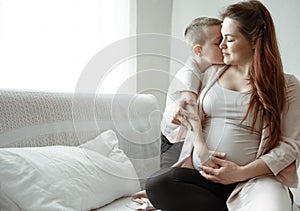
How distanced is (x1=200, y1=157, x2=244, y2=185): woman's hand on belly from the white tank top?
0.14 feet

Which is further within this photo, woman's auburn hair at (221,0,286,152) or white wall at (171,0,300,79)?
white wall at (171,0,300,79)

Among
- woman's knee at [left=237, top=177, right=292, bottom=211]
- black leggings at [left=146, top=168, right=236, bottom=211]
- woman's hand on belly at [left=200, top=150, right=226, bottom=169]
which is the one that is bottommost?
black leggings at [left=146, top=168, right=236, bottom=211]

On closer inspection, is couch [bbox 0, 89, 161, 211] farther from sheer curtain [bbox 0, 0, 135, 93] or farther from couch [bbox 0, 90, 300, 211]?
sheer curtain [bbox 0, 0, 135, 93]

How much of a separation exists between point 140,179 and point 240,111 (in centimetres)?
47

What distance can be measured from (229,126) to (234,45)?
0.28 meters

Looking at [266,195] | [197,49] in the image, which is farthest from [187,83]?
[266,195]

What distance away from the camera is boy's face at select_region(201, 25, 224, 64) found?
1409 millimetres

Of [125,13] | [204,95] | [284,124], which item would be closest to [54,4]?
[125,13]

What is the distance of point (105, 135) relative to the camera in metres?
1.47

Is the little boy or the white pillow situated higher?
the little boy

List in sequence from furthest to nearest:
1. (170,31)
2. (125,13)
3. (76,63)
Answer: (170,31) < (125,13) < (76,63)

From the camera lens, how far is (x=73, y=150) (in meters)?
1.47

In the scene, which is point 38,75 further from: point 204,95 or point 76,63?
point 204,95

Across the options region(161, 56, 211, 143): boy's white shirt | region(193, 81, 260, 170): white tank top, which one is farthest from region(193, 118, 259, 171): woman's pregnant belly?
region(161, 56, 211, 143): boy's white shirt
